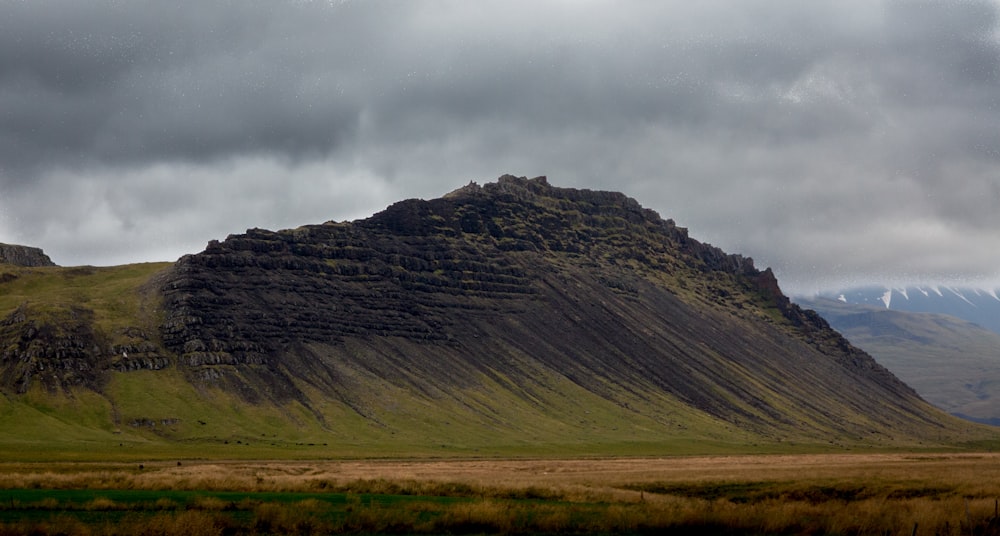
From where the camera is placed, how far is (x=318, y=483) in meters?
74.8

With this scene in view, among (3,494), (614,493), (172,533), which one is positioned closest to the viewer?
(172,533)

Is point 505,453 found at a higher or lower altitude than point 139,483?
lower

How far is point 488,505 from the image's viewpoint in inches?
2136

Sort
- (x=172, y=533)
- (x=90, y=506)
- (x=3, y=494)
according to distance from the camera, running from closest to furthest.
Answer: (x=172, y=533), (x=90, y=506), (x=3, y=494)

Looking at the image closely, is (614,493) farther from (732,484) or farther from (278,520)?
(278,520)

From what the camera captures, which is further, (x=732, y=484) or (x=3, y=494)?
(x=732, y=484)

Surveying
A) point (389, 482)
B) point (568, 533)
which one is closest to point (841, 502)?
point (568, 533)

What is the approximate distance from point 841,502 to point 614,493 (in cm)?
1692

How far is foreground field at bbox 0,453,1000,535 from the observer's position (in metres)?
48.3

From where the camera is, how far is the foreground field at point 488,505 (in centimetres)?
4834

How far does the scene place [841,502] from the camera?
6088 cm

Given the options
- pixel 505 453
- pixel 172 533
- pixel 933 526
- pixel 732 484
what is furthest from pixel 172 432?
pixel 933 526

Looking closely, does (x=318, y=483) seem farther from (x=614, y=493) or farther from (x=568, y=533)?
(x=568, y=533)

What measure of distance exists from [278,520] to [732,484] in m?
44.4
